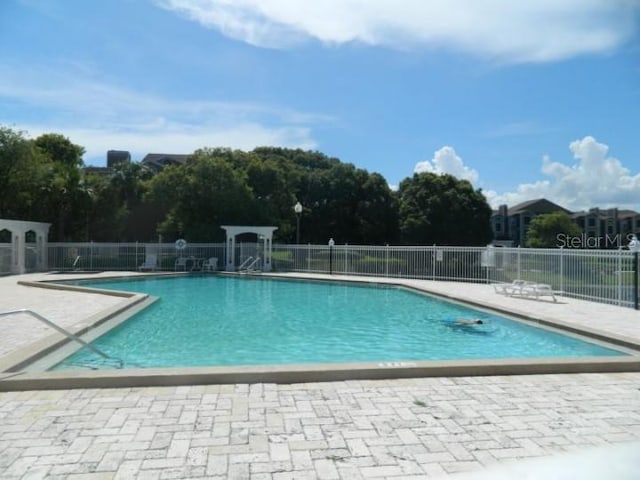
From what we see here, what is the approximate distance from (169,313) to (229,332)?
3033 mm

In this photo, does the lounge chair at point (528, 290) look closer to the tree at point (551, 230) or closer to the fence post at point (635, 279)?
the fence post at point (635, 279)

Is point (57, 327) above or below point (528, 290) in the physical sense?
above

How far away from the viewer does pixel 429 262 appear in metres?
19.8

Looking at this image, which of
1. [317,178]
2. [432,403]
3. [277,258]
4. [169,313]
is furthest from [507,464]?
[317,178]

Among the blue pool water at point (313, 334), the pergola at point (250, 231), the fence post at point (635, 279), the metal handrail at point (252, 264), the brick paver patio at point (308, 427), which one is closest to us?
the brick paver patio at point (308, 427)

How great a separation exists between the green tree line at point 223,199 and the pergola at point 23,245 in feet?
13.8

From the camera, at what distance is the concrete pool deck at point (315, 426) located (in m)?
3.37

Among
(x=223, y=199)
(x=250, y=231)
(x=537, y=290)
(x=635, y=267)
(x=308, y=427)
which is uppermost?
(x=223, y=199)

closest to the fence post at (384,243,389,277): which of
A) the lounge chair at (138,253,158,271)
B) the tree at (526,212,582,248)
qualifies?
the lounge chair at (138,253,158,271)

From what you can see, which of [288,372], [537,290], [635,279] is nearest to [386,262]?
[537,290]

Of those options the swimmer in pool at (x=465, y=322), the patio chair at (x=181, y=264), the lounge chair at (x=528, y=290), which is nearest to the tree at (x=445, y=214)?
the patio chair at (x=181, y=264)

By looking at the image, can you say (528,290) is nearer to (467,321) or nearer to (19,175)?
(467,321)

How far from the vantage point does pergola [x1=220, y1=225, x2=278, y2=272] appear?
78.5 feet

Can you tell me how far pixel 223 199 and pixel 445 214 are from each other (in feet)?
51.2
